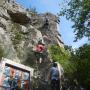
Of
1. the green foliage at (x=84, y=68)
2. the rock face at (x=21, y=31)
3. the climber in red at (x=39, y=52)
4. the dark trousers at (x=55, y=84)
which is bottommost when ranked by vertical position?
the dark trousers at (x=55, y=84)

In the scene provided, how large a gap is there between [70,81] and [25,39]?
199 inches

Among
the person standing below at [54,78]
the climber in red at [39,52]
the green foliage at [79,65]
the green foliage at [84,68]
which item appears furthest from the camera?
the climber in red at [39,52]

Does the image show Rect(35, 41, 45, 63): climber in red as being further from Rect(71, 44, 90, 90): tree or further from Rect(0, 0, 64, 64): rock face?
Rect(71, 44, 90, 90): tree

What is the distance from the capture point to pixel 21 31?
22.0 meters

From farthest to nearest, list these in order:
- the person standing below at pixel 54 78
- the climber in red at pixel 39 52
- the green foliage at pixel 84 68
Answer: the climber in red at pixel 39 52 < the green foliage at pixel 84 68 < the person standing below at pixel 54 78

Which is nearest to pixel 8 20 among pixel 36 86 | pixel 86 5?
pixel 86 5

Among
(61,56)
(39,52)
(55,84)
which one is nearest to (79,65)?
(61,56)

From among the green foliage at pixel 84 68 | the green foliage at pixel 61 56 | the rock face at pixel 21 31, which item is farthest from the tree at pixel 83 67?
the rock face at pixel 21 31

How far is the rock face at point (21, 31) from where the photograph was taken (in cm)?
1908

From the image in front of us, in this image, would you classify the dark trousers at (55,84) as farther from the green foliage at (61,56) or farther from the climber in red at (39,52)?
the climber in red at (39,52)

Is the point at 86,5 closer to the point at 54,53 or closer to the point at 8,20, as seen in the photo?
the point at 54,53

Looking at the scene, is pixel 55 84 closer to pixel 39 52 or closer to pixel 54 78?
pixel 54 78

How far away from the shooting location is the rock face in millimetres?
19078

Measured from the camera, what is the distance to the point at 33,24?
25.8 m
